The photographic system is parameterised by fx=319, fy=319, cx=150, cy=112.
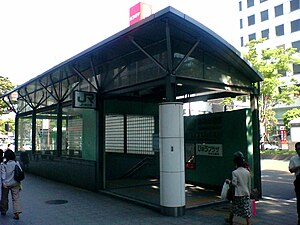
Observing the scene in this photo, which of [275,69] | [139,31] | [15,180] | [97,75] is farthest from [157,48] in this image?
[275,69]

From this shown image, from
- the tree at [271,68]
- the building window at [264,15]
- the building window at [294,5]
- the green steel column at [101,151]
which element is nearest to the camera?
the green steel column at [101,151]

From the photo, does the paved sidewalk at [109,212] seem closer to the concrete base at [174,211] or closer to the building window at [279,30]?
the concrete base at [174,211]

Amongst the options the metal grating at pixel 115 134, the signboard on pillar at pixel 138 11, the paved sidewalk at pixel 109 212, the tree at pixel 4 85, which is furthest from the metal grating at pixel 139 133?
the signboard on pillar at pixel 138 11

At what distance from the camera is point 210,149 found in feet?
34.2

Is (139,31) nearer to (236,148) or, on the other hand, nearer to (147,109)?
(236,148)

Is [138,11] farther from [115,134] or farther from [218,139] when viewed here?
[218,139]

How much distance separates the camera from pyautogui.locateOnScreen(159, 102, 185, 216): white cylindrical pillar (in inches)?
284

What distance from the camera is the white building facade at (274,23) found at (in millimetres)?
44219

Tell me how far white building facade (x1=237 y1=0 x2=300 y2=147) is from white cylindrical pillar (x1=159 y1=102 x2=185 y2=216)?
3759cm

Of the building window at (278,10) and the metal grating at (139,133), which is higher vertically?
the building window at (278,10)

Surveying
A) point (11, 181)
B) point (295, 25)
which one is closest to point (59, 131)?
point (11, 181)

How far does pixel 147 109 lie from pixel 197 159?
3369 mm

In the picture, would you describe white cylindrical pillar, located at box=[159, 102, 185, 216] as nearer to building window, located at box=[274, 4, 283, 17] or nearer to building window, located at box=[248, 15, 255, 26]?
building window, located at box=[274, 4, 283, 17]

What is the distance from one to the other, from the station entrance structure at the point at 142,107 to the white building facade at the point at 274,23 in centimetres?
3358
